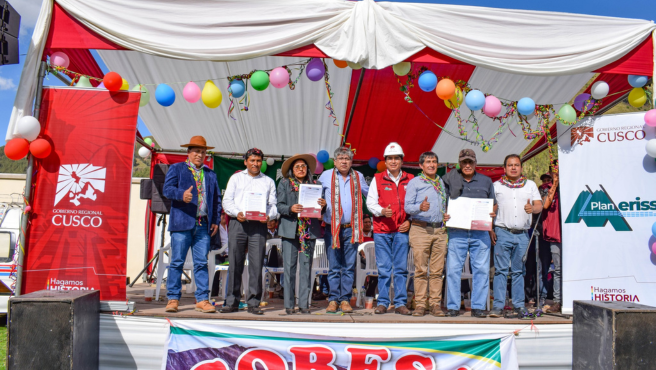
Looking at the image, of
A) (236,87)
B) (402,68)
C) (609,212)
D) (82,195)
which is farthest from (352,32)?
(609,212)

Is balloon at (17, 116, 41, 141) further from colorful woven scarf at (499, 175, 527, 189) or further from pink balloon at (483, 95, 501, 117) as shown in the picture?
colorful woven scarf at (499, 175, 527, 189)

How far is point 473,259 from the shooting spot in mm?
4527

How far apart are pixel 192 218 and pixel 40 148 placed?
4.63 ft

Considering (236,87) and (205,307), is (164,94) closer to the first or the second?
(236,87)

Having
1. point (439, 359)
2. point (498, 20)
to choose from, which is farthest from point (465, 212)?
point (498, 20)

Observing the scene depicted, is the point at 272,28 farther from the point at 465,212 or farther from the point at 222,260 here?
the point at 222,260

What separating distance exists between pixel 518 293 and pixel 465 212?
3.21 feet

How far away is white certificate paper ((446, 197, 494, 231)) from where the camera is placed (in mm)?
4297

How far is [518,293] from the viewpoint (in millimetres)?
4406

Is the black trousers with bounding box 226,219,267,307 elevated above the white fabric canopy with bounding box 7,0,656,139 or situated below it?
below

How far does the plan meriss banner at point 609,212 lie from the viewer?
4.31 m

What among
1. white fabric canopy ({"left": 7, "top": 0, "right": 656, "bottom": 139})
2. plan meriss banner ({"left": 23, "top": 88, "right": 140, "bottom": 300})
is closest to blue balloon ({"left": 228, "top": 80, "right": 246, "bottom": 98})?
white fabric canopy ({"left": 7, "top": 0, "right": 656, "bottom": 139})

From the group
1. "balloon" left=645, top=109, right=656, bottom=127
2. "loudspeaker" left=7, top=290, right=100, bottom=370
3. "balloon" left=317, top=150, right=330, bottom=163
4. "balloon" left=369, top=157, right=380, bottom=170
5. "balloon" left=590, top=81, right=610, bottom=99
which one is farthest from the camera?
"balloon" left=369, top=157, right=380, bottom=170

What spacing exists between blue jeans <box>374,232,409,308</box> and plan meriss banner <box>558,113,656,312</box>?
158cm
